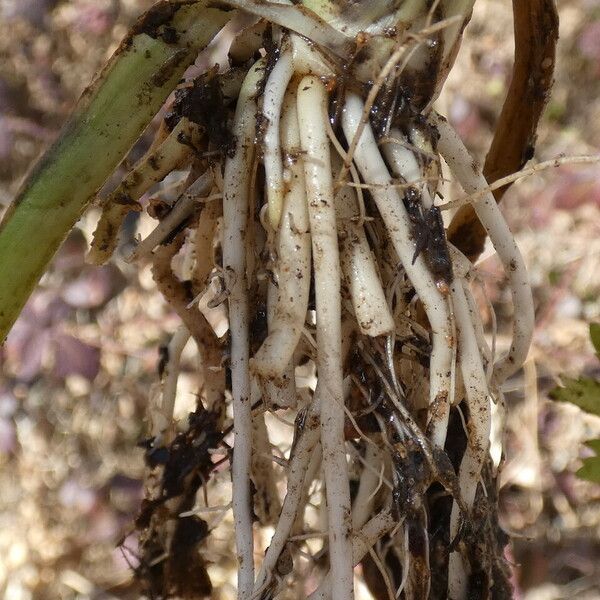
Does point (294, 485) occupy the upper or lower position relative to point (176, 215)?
lower

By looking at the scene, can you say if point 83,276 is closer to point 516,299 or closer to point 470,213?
point 470,213

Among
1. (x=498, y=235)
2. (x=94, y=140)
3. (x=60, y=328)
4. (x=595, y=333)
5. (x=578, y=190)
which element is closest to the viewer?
(x=94, y=140)

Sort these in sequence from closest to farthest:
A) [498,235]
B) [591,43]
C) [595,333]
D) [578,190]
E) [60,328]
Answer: [498,235] → [595,333] → [60,328] → [578,190] → [591,43]

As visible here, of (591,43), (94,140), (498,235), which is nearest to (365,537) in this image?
(498,235)

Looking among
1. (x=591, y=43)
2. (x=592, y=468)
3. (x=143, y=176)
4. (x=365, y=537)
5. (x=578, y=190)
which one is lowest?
(x=365, y=537)

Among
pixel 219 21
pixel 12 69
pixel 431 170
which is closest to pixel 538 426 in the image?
pixel 431 170

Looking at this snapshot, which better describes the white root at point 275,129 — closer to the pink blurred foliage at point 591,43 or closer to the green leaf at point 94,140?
the green leaf at point 94,140

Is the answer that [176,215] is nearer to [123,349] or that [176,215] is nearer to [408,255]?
[408,255]
